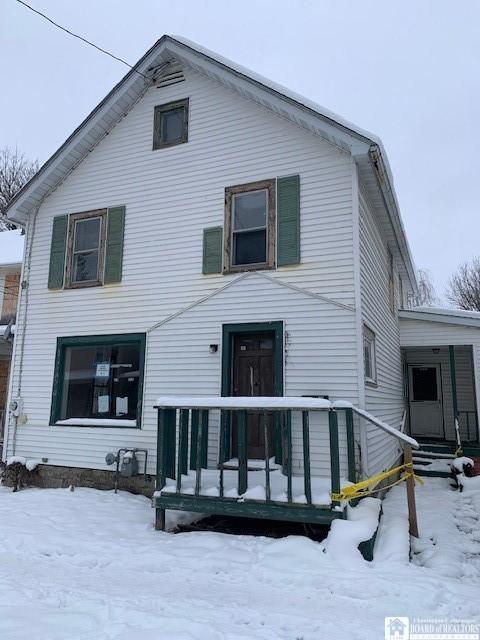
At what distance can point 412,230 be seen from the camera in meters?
99.6

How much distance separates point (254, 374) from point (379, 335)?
2.59m

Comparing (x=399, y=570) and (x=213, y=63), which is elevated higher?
(x=213, y=63)

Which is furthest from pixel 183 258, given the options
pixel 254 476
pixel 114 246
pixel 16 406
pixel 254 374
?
pixel 16 406

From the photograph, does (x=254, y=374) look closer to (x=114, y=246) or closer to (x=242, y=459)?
(x=242, y=459)

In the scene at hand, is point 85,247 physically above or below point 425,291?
below

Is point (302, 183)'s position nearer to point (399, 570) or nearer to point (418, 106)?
point (399, 570)

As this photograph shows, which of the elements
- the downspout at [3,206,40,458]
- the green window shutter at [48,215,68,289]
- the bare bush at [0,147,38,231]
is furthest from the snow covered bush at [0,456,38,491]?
A: the bare bush at [0,147,38,231]

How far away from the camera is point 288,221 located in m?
7.40

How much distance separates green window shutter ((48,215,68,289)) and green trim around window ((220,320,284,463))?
12.7 ft

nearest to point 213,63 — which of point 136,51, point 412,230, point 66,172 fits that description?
point 136,51

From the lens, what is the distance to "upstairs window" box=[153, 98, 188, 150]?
875 cm

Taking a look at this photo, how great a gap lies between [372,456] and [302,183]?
4346 millimetres

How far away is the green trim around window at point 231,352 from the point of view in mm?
7013

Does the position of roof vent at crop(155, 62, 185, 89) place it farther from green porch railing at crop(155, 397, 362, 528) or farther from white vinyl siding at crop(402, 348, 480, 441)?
white vinyl siding at crop(402, 348, 480, 441)
